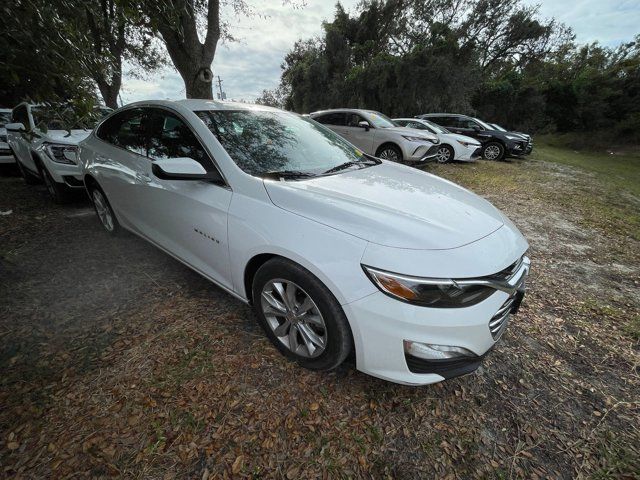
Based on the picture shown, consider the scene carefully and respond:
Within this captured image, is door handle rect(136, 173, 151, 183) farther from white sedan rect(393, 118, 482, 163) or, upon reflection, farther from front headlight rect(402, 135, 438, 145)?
white sedan rect(393, 118, 482, 163)

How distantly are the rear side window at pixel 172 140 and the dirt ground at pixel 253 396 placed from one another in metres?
1.15

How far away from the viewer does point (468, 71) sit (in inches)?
725

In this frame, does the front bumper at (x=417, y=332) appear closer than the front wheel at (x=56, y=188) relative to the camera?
Yes

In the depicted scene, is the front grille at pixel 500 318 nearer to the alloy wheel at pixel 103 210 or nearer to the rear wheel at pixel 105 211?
the rear wheel at pixel 105 211

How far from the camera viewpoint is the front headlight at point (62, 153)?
14.0 feet

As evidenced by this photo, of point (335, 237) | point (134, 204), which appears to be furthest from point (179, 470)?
point (134, 204)

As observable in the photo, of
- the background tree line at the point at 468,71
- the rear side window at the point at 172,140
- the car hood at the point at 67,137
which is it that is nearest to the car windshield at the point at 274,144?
the rear side window at the point at 172,140

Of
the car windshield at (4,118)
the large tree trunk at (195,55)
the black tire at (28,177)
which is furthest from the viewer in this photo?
the car windshield at (4,118)

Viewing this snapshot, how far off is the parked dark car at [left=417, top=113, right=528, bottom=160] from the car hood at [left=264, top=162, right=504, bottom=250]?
1070cm

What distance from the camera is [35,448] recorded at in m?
1.54

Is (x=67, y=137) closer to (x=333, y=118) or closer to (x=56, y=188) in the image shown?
(x=56, y=188)

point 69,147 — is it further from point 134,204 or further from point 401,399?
point 401,399

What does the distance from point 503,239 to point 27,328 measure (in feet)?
11.0

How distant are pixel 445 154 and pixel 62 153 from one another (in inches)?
365
